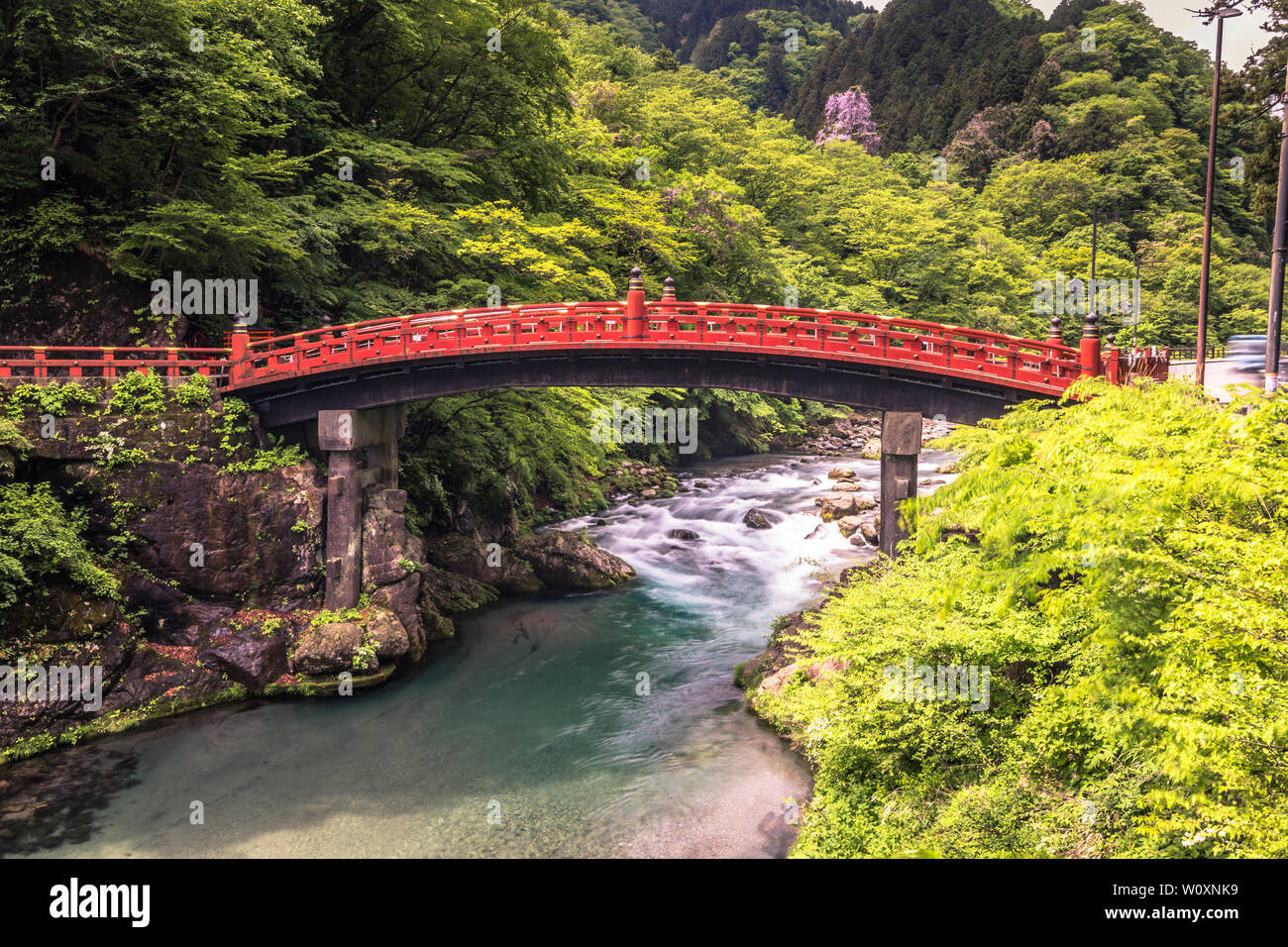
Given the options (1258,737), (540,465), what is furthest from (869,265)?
(1258,737)

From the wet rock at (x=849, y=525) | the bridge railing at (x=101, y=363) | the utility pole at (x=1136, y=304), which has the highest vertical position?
the utility pole at (x=1136, y=304)

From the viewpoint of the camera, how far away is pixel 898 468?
17.7 metres

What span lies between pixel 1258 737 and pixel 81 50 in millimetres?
25086

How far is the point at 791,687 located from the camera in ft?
52.4

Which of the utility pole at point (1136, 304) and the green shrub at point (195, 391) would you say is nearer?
the green shrub at point (195, 391)

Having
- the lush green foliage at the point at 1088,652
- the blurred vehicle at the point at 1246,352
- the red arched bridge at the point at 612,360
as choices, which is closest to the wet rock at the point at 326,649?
the red arched bridge at the point at 612,360

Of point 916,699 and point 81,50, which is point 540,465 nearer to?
point 81,50

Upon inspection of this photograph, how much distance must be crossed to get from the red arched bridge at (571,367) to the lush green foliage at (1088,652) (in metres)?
3.41

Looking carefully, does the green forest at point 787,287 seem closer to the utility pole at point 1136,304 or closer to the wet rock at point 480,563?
the utility pole at point 1136,304

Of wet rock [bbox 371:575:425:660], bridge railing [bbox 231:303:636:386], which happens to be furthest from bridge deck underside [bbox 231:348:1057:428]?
wet rock [bbox 371:575:425:660]

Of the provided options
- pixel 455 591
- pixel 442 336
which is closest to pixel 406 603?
pixel 455 591

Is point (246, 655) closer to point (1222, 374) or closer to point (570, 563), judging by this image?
point (570, 563)

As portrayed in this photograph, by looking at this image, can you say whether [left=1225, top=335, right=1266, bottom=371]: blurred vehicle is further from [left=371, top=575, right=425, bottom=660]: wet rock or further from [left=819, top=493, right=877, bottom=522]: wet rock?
[left=371, top=575, right=425, bottom=660]: wet rock

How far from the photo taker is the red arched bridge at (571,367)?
17.6m
